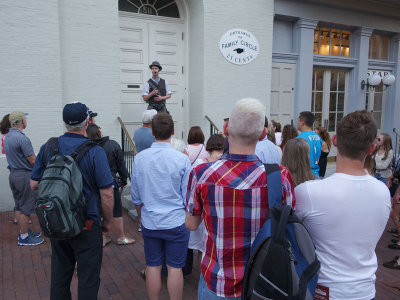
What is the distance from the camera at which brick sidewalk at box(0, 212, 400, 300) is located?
3.48m

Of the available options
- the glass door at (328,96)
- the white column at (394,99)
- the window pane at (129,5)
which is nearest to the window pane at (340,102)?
the glass door at (328,96)

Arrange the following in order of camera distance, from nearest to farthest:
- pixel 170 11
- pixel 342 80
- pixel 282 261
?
pixel 282 261 < pixel 170 11 < pixel 342 80

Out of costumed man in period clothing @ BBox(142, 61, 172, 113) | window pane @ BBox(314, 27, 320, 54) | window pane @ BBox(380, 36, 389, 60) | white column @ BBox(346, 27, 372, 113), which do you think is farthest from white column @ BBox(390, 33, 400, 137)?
costumed man in period clothing @ BBox(142, 61, 172, 113)

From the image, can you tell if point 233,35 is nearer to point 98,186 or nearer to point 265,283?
point 98,186

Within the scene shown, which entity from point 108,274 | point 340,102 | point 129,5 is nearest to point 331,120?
point 340,102

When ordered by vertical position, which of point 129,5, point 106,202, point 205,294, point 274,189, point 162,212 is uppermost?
point 129,5

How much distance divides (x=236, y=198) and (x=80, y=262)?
150 cm

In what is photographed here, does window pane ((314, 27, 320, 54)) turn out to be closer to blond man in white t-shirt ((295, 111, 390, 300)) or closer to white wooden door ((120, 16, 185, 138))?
white wooden door ((120, 16, 185, 138))

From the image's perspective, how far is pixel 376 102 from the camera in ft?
37.1

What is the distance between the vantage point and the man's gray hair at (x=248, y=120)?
5.43ft

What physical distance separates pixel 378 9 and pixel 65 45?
920 cm

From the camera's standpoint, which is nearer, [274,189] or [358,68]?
[274,189]

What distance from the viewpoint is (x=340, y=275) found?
160 centimetres

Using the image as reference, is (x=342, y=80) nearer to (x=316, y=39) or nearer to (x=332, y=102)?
(x=332, y=102)
